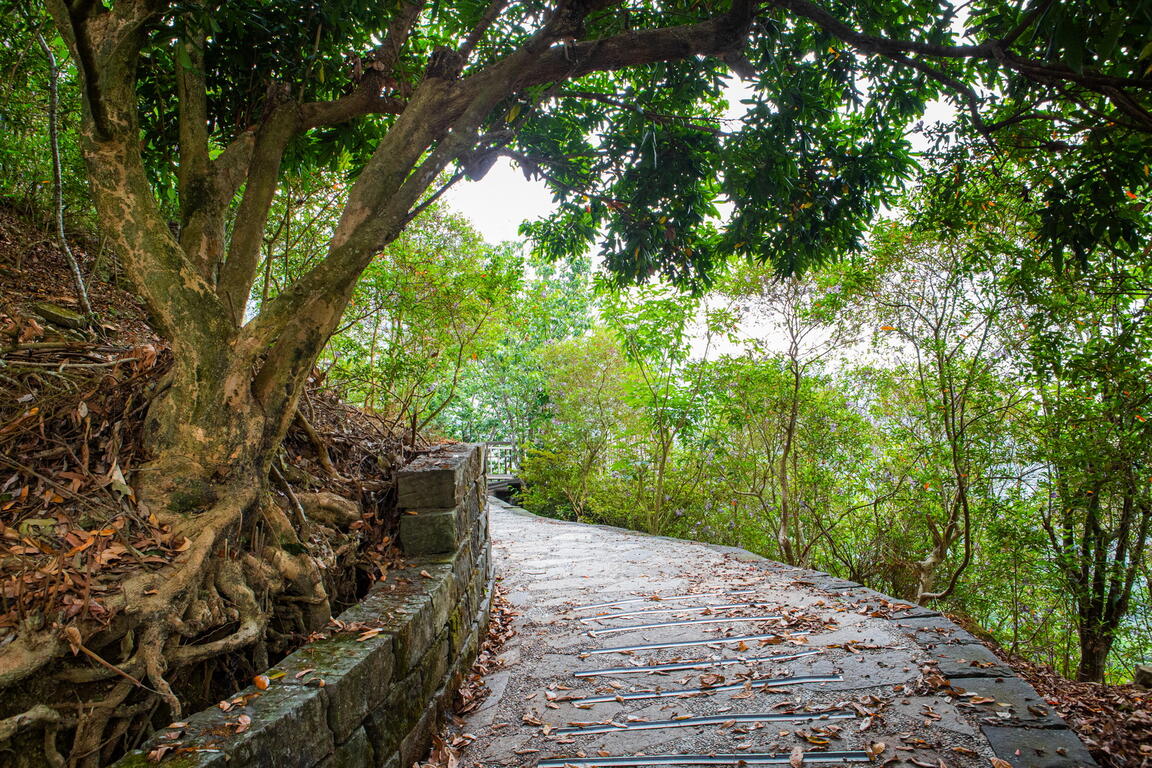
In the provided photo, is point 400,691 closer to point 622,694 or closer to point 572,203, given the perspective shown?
point 622,694

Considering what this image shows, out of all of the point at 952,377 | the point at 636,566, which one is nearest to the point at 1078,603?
the point at 952,377

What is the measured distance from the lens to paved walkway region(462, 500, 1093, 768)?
240cm

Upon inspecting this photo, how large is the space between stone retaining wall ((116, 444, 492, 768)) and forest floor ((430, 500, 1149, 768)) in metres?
0.33

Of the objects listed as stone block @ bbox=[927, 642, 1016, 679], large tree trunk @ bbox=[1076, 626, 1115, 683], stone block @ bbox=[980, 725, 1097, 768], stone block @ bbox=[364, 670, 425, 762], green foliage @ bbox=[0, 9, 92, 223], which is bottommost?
large tree trunk @ bbox=[1076, 626, 1115, 683]

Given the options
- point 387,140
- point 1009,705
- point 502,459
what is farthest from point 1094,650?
point 502,459

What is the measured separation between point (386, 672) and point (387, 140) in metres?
2.54

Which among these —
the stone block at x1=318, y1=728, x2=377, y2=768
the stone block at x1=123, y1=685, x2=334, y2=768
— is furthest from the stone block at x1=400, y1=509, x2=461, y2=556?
the stone block at x1=123, y1=685, x2=334, y2=768

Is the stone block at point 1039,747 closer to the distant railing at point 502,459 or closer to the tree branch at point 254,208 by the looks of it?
the tree branch at point 254,208

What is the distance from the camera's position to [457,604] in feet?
11.4

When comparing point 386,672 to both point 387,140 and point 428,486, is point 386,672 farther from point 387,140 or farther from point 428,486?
point 387,140

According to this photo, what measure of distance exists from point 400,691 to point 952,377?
20.0 feet

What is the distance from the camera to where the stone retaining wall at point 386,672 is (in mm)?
1766

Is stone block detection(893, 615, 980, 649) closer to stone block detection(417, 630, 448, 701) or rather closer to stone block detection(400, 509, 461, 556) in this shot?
stone block detection(417, 630, 448, 701)

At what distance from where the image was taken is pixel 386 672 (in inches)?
95.0
